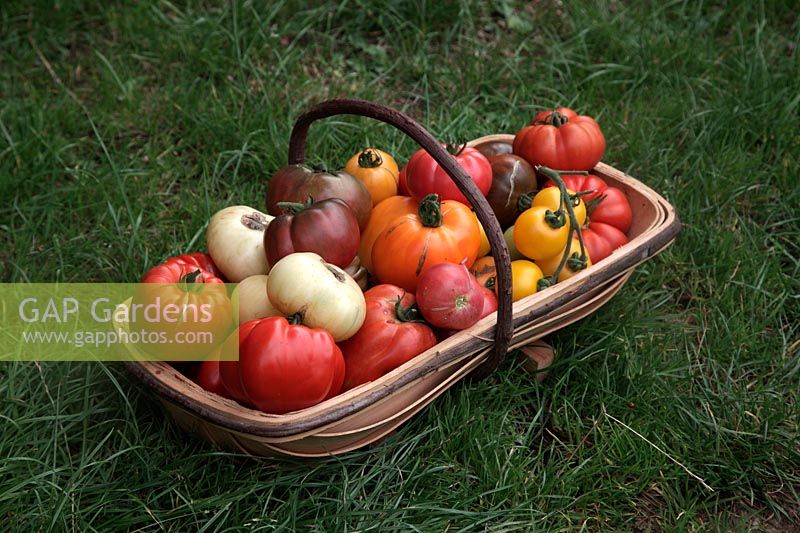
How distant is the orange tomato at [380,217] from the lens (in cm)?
258

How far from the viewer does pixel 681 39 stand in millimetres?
4109

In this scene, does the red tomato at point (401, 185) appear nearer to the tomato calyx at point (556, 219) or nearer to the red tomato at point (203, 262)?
the tomato calyx at point (556, 219)

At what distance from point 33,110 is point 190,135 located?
68cm

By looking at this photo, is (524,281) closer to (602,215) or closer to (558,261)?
(558,261)

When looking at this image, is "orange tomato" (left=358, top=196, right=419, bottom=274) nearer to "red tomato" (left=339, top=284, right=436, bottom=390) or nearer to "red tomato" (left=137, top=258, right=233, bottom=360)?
"red tomato" (left=339, top=284, right=436, bottom=390)

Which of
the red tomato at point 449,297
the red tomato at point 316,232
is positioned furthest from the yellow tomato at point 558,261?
the red tomato at point 316,232

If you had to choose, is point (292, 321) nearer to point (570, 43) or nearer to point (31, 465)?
point (31, 465)

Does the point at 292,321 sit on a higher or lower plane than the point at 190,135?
higher

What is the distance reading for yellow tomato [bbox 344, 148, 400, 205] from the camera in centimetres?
273

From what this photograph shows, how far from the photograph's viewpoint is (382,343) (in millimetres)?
2277

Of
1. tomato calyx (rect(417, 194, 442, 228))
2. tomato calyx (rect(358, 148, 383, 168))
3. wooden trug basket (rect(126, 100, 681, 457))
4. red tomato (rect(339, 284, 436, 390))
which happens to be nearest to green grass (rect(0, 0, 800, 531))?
wooden trug basket (rect(126, 100, 681, 457))

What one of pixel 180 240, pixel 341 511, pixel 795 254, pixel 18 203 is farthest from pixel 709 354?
pixel 18 203

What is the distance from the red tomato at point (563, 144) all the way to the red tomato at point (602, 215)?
2.3 inches

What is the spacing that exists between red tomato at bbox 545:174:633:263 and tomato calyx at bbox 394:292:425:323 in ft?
2.18
